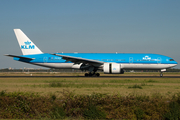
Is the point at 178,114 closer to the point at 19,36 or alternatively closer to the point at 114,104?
the point at 114,104

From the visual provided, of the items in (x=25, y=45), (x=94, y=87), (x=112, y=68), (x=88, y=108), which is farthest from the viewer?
(x=25, y=45)

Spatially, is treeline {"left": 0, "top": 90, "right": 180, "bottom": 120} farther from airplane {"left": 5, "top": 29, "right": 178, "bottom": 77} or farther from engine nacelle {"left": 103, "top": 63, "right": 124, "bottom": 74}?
airplane {"left": 5, "top": 29, "right": 178, "bottom": 77}

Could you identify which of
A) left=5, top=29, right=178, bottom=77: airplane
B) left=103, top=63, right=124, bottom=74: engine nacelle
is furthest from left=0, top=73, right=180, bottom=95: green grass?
left=5, top=29, right=178, bottom=77: airplane

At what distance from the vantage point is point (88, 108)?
31.1 ft

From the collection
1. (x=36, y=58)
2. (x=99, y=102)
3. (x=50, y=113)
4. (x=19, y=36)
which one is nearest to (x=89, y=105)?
(x=99, y=102)

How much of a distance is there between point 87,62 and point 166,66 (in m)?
13.9

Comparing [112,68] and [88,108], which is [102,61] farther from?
[88,108]

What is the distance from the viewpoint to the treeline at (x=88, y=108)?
925cm

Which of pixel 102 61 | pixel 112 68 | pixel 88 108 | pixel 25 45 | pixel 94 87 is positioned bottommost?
pixel 88 108

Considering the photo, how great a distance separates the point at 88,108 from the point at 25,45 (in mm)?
34584

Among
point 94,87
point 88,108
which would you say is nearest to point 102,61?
point 94,87

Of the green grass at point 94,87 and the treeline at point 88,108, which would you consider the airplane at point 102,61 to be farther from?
the treeline at point 88,108

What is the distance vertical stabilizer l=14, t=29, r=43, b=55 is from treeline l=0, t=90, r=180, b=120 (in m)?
32.3

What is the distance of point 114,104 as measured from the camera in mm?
9555
